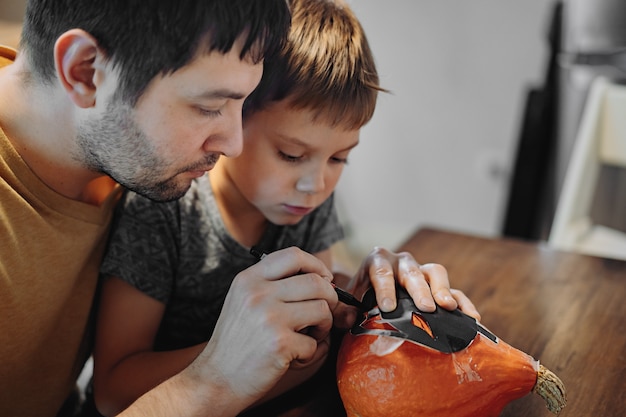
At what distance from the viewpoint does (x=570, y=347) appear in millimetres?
1065

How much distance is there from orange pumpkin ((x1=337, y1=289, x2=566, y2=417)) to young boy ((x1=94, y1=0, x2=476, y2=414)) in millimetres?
118

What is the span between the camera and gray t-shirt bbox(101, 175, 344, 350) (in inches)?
40.1

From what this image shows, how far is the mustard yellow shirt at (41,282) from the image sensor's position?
897 mm

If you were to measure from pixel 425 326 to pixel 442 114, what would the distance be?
7.90ft

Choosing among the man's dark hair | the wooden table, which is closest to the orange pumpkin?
the wooden table

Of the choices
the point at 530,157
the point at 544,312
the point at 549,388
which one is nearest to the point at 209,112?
the point at 549,388

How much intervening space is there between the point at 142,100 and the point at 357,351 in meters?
0.40

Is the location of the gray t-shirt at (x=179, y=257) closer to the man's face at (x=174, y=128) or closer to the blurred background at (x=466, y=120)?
the man's face at (x=174, y=128)

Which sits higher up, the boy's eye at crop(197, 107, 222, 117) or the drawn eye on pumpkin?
the boy's eye at crop(197, 107, 222, 117)

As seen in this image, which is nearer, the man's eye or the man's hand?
the man's hand

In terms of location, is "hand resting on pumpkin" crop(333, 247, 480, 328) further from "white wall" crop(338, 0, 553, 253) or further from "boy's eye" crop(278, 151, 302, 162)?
"white wall" crop(338, 0, 553, 253)

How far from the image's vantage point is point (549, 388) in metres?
0.82

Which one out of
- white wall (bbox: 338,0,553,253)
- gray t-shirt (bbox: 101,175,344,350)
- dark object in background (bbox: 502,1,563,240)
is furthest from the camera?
white wall (bbox: 338,0,553,253)

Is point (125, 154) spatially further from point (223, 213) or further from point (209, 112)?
point (223, 213)
